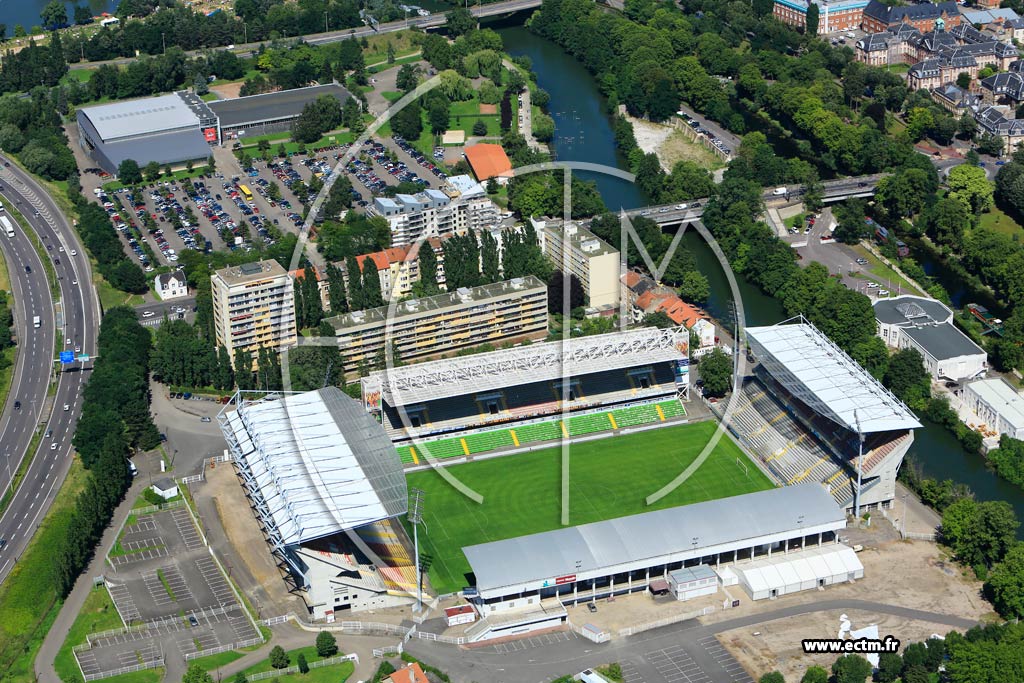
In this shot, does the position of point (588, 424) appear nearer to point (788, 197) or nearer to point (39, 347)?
point (788, 197)

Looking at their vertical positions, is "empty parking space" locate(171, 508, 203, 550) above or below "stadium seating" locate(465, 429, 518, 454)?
above

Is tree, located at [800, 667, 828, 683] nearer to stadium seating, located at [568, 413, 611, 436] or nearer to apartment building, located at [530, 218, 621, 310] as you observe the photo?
stadium seating, located at [568, 413, 611, 436]

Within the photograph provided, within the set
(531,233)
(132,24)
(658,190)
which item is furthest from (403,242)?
(132,24)

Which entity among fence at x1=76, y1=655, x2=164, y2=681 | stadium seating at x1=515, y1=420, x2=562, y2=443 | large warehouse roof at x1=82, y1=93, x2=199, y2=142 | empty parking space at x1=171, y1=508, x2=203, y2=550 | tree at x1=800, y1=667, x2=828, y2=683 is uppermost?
tree at x1=800, y1=667, x2=828, y2=683

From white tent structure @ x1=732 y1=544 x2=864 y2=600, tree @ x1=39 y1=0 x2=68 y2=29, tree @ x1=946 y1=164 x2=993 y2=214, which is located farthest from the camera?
tree @ x1=39 y1=0 x2=68 y2=29

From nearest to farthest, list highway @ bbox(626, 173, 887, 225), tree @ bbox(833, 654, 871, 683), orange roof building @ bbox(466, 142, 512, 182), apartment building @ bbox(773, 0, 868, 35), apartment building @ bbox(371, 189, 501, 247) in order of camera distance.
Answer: tree @ bbox(833, 654, 871, 683) < apartment building @ bbox(371, 189, 501, 247) < highway @ bbox(626, 173, 887, 225) < orange roof building @ bbox(466, 142, 512, 182) < apartment building @ bbox(773, 0, 868, 35)

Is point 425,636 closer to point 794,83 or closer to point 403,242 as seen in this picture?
point 403,242

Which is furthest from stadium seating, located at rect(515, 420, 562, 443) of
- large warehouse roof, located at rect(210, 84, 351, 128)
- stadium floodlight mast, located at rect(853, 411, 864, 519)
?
large warehouse roof, located at rect(210, 84, 351, 128)
